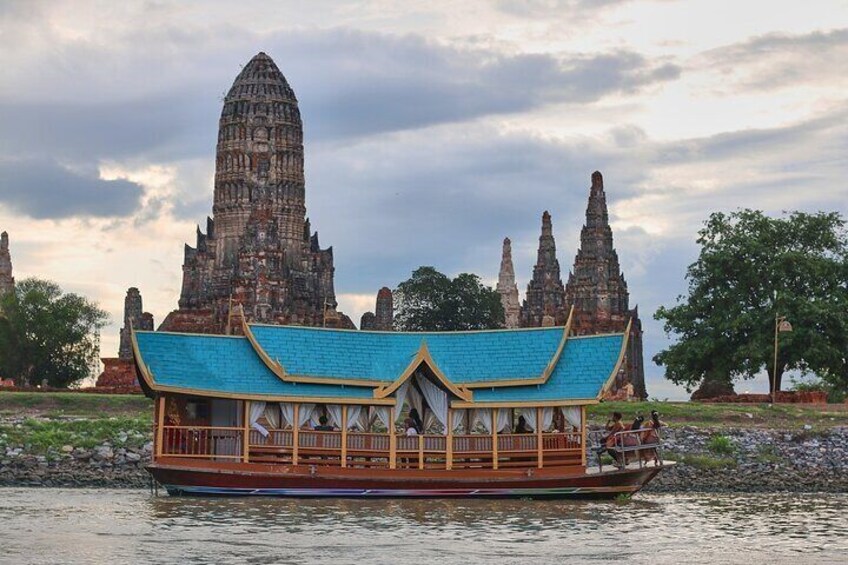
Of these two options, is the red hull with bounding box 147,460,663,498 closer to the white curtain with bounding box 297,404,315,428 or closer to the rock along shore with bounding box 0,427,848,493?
the white curtain with bounding box 297,404,315,428

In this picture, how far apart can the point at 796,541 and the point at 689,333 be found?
46.3 metres

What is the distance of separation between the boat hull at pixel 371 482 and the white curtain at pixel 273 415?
133 centimetres

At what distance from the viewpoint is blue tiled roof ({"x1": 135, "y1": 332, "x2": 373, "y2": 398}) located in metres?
43.8

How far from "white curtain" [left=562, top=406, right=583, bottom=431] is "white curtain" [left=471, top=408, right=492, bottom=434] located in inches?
84.8

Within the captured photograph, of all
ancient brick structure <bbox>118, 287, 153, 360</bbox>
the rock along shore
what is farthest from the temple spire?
the rock along shore

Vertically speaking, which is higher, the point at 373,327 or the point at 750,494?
the point at 373,327

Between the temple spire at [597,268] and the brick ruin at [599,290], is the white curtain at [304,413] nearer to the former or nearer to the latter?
the brick ruin at [599,290]

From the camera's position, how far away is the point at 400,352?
1812 inches

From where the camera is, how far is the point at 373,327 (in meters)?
117

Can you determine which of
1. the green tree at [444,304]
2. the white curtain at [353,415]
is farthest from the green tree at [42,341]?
the white curtain at [353,415]

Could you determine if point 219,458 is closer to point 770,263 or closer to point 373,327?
point 770,263

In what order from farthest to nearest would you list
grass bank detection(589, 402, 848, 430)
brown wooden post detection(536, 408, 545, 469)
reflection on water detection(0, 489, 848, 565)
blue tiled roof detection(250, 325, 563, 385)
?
1. grass bank detection(589, 402, 848, 430)
2. brown wooden post detection(536, 408, 545, 469)
3. blue tiled roof detection(250, 325, 563, 385)
4. reflection on water detection(0, 489, 848, 565)

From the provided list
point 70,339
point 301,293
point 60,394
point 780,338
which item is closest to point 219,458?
point 60,394

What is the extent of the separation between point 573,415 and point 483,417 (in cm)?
260
